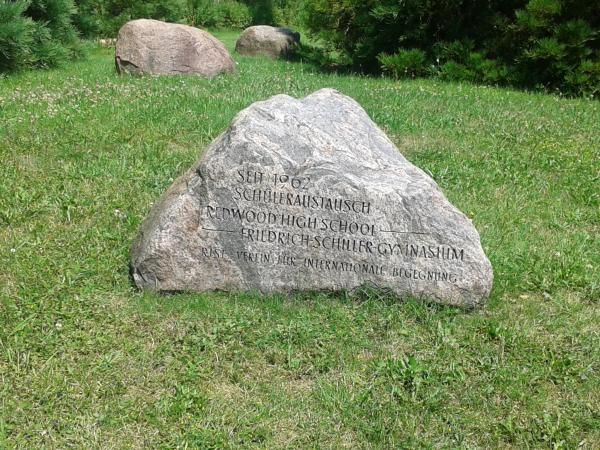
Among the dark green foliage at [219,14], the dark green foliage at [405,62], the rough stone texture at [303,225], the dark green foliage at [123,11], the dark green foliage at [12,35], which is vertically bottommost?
the dark green foliage at [219,14]

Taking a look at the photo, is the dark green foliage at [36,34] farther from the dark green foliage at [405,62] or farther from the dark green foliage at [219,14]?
the dark green foliage at [219,14]

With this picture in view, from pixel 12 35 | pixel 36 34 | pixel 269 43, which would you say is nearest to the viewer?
pixel 12 35

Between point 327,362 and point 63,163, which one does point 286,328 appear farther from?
point 63,163

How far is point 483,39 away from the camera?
11672 millimetres

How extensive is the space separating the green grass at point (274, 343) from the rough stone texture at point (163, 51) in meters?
4.19

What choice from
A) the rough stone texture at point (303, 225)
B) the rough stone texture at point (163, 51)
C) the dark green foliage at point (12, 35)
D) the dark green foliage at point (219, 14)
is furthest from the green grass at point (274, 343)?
the dark green foliage at point (219, 14)

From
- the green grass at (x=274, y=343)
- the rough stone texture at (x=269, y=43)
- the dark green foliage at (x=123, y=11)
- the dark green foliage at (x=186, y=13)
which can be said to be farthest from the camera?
the dark green foliage at (x=123, y=11)

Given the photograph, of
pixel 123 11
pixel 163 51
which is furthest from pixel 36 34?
pixel 123 11

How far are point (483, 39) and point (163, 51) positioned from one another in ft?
18.2

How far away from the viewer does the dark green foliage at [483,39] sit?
10578 mm

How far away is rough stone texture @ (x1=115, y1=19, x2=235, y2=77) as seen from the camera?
10.3m

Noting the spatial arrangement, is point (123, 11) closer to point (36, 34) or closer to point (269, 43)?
point (269, 43)

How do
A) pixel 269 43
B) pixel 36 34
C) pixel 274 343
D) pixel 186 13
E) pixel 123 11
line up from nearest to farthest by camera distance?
pixel 274 343
pixel 36 34
pixel 269 43
pixel 123 11
pixel 186 13

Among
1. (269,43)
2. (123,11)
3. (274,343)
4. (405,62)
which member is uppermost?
(274,343)
